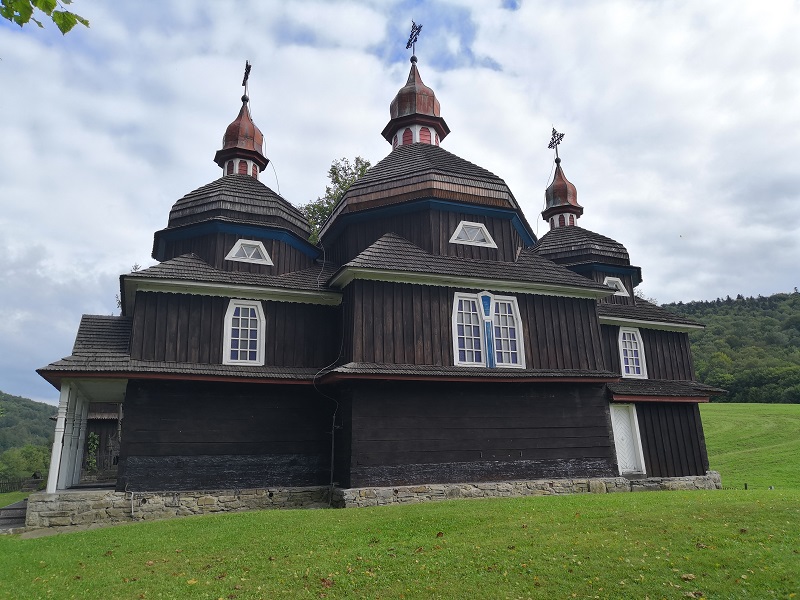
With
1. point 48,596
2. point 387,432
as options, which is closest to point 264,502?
point 387,432

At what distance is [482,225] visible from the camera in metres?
17.9

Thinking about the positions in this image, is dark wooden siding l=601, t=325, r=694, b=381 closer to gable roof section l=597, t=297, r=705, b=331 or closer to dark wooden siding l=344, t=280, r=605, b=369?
gable roof section l=597, t=297, r=705, b=331

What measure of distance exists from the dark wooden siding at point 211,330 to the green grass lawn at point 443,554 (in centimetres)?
455

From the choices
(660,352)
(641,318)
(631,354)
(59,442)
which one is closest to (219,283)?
(59,442)

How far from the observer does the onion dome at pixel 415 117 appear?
73.6ft

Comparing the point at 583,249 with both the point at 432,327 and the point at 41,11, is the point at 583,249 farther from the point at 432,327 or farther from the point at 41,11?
the point at 41,11

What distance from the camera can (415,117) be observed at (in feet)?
73.1

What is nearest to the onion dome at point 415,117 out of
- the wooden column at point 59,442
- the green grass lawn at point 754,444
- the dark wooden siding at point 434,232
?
the dark wooden siding at point 434,232

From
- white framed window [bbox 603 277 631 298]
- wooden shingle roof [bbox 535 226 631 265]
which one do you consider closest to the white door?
white framed window [bbox 603 277 631 298]

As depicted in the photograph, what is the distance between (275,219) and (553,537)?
13.2 metres

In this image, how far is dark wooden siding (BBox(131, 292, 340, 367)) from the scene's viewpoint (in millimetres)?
15055

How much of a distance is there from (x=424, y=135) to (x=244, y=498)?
14.8 metres

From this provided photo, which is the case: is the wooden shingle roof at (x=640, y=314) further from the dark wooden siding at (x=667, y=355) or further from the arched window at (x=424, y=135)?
the arched window at (x=424, y=135)

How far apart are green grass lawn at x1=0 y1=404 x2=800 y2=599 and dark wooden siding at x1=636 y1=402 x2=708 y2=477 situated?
7108 mm
